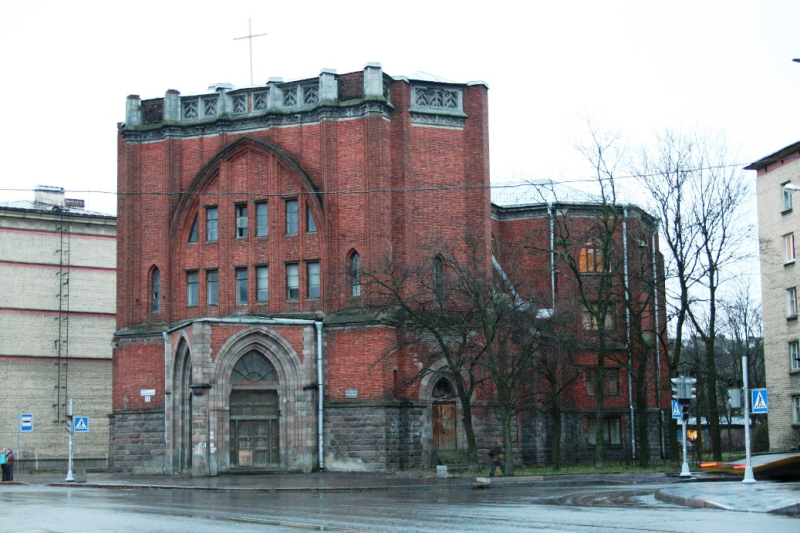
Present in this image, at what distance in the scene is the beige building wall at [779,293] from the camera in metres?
50.8

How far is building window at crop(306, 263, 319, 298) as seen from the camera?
43500mm

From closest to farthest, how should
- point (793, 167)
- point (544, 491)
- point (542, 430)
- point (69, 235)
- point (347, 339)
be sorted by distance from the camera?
point (544, 491)
point (347, 339)
point (542, 430)
point (793, 167)
point (69, 235)

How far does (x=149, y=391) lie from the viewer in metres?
44.6

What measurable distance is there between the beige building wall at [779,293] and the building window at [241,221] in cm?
2358

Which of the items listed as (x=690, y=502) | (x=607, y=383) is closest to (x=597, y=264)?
(x=607, y=383)

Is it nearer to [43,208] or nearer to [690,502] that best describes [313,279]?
[690,502]

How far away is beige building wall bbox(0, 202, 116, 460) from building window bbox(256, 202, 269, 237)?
23349 millimetres

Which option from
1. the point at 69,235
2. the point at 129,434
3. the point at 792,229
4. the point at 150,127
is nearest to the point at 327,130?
the point at 150,127

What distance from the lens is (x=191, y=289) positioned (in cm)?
4578

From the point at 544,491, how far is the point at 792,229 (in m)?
27.4

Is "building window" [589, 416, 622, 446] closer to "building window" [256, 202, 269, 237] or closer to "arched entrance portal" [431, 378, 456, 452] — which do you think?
"arched entrance portal" [431, 378, 456, 452]

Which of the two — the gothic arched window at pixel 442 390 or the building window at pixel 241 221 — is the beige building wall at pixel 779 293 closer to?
the gothic arched window at pixel 442 390

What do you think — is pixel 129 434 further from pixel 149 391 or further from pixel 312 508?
pixel 312 508

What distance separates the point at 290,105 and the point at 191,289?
8.69 m
